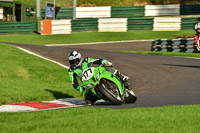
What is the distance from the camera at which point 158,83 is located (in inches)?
565

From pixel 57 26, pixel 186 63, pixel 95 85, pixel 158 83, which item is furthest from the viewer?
pixel 57 26

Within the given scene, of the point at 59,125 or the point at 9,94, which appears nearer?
the point at 59,125

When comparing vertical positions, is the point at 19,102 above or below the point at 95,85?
below

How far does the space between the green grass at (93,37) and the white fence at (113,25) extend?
77 cm

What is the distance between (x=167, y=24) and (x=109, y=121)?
1264 inches

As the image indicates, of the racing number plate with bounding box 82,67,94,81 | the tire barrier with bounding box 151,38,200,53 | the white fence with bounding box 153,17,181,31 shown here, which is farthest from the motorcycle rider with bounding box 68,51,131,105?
the white fence with bounding box 153,17,181,31

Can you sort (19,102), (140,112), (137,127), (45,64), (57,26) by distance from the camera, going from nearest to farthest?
(137,127) → (140,112) → (19,102) → (45,64) → (57,26)

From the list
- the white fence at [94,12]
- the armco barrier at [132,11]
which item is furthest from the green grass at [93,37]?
the white fence at [94,12]

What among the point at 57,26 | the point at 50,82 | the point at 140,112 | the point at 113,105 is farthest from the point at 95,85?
the point at 57,26

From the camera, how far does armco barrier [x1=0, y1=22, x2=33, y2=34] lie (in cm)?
3734

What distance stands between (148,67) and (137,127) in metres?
11.3

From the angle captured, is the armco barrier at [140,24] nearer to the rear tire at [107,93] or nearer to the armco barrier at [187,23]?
the armco barrier at [187,23]

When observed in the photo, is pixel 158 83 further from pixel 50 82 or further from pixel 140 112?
pixel 140 112

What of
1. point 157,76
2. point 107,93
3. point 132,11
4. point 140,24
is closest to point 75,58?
point 107,93
